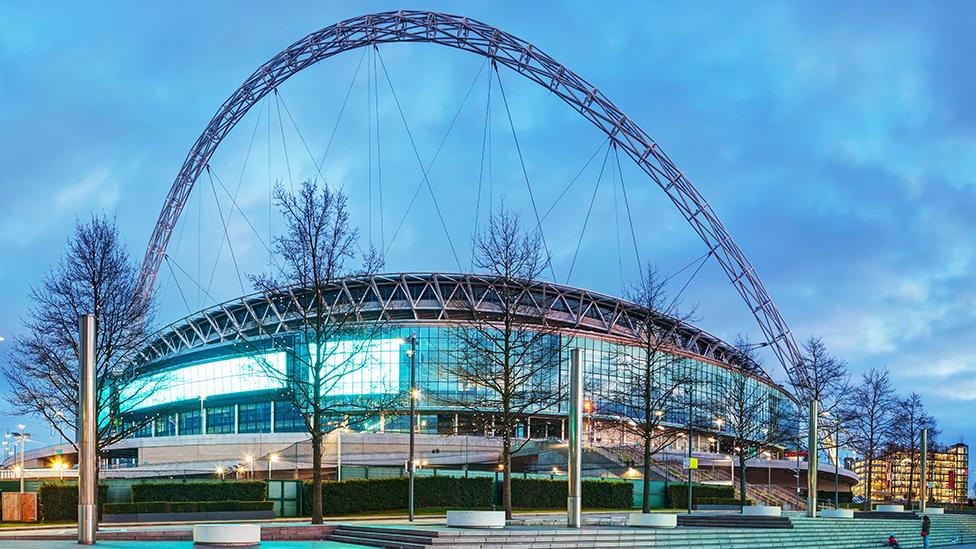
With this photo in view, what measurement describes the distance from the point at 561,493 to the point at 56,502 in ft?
104

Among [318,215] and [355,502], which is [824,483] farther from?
[318,215]

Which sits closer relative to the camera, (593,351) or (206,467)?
(206,467)

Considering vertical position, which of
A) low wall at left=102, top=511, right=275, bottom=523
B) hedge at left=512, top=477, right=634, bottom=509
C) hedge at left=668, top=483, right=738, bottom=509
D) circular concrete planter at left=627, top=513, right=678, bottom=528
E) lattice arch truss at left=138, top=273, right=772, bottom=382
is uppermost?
lattice arch truss at left=138, top=273, right=772, bottom=382

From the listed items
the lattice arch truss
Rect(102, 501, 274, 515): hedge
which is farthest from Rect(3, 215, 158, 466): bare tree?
the lattice arch truss

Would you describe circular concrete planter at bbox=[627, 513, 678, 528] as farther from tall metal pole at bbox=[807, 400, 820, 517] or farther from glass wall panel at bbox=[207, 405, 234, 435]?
glass wall panel at bbox=[207, 405, 234, 435]

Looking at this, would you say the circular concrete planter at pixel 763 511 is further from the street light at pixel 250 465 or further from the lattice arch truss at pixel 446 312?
the lattice arch truss at pixel 446 312

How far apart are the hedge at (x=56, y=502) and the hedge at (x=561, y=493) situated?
87.7 feet

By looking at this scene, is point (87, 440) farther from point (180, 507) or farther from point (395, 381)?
point (395, 381)

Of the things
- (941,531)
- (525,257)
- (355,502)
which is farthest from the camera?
(941,531)

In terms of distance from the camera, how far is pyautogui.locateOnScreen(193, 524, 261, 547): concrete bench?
95.9 feet

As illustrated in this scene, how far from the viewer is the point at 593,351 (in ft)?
387

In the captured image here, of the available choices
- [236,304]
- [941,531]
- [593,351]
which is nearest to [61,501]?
[941,531]

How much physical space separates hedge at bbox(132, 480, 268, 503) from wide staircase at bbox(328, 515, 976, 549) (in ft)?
58.6

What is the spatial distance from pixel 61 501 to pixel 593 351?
78.3 metres
